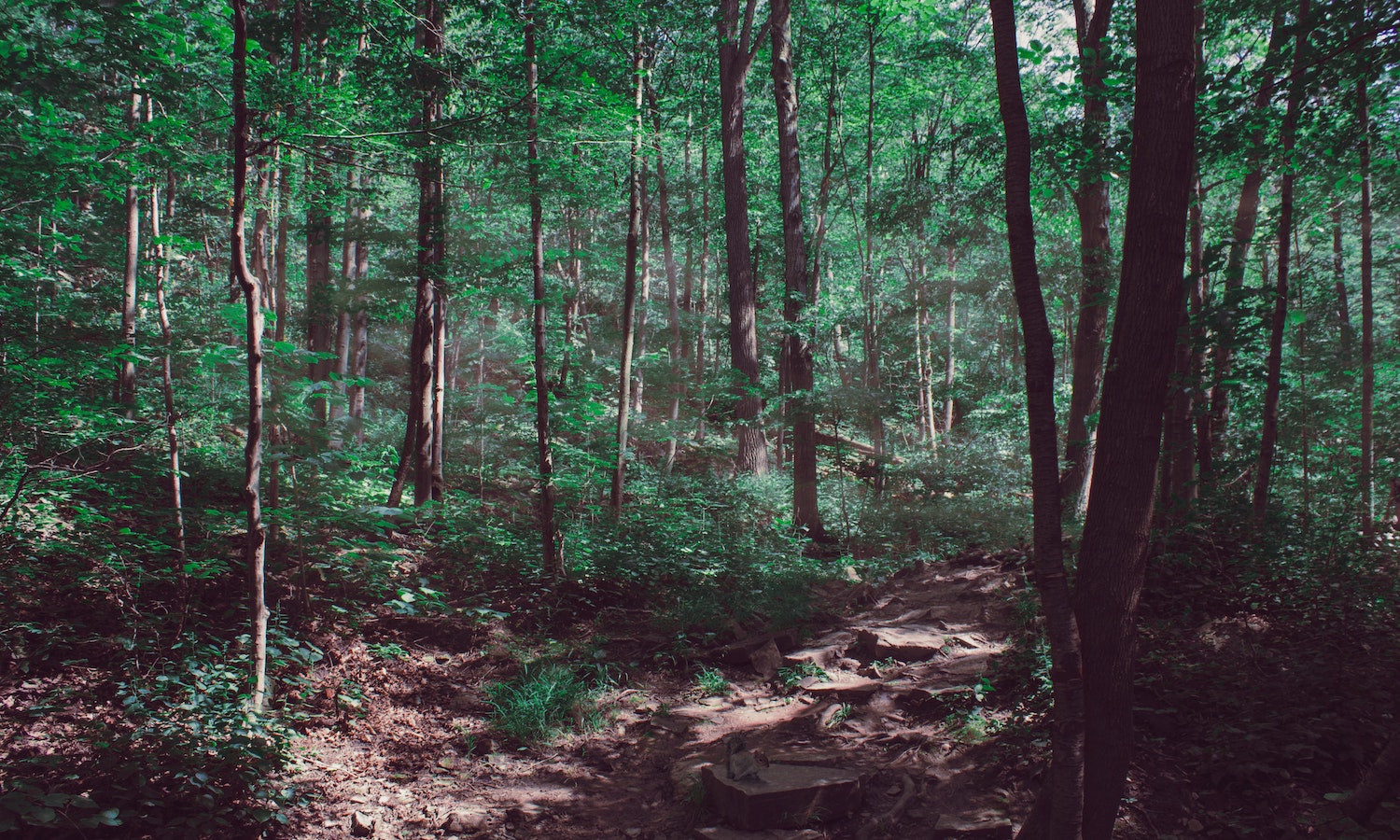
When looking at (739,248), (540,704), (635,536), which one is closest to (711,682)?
(540,704)

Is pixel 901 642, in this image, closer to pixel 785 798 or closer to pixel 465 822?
pixel 785 798

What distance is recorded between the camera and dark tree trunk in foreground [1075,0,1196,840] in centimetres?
316

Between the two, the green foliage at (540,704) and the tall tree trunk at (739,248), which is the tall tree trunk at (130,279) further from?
the tall tree trunk at (739,248)

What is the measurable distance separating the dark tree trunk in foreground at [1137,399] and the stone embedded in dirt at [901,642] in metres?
3.35

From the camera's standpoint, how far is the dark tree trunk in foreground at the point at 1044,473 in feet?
9.96

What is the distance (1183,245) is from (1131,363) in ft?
2.05

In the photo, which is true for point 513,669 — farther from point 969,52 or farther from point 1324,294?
point 969,52

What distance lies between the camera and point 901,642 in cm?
661

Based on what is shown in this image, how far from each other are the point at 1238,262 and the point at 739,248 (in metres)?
8.44

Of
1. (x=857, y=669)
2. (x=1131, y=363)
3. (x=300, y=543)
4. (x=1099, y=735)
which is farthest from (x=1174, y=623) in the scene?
(x=300, y=543)

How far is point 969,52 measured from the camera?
1495cm

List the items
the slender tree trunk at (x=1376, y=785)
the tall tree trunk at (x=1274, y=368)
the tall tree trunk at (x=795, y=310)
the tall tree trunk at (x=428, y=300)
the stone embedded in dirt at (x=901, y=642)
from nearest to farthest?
1. the slender tree trunk at (x=1376, y=785)
2. the tall tree trunk at (x=1274, y=368)
3. the stone embedded in dirt at (x=901, y=642)
4. the tall tree trunk at (x=428, y=300)
5. the tall tree trunk at (x=795, y=310)

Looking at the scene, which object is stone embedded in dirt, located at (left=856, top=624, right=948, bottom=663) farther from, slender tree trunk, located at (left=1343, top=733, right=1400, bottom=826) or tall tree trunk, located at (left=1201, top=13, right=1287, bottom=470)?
slender tree trunk, located at (left=1343, top=733, right=1400, bottom=826)

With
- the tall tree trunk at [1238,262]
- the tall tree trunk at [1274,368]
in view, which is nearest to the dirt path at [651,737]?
the tall tree trunk at [1274,368]
